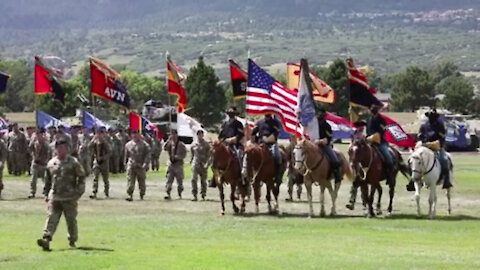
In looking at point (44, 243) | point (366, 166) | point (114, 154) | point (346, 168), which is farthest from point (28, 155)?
point (44, 243)

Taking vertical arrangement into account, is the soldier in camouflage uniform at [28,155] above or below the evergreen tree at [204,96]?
below

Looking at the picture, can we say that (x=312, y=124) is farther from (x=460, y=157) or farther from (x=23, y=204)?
(x=460, y=157)

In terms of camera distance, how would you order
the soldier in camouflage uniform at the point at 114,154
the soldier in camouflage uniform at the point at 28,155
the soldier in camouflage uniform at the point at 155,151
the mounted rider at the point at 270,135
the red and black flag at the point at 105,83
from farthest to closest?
the soldier in camouflage uniform at the point at 155,151
the soldier in camouflage uniform at the point at 28,155
the soldier in camouflage uniform at the point at 114,154
the red and black flag at the point at 105,83
the mounted rider at the point at 270,135

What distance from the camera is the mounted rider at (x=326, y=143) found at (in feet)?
111

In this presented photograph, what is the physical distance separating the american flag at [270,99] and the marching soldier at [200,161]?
12.7 ft

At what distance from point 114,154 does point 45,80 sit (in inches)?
358

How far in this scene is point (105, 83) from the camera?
1829 inches

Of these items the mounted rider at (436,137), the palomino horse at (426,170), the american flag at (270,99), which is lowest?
the palomino horse at (426,170)

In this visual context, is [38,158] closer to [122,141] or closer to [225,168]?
[225,168]

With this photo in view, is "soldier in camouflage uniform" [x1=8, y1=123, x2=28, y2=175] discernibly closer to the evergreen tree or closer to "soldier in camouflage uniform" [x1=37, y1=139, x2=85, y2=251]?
"soldier in camouflage uniform" [x1=37, y1=139, x2=85, y2=251]

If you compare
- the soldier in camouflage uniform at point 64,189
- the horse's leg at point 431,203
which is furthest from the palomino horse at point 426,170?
the soldier in camouflage uniform at point 64,189

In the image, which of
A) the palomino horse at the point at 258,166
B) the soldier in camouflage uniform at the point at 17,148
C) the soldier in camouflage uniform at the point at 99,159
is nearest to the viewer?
the palomino horse at the point at 258,166

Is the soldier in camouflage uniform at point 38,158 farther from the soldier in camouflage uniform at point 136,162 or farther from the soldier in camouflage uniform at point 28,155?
the soldier in camouflage uniform at point 28,155

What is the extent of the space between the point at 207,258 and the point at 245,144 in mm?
11174
